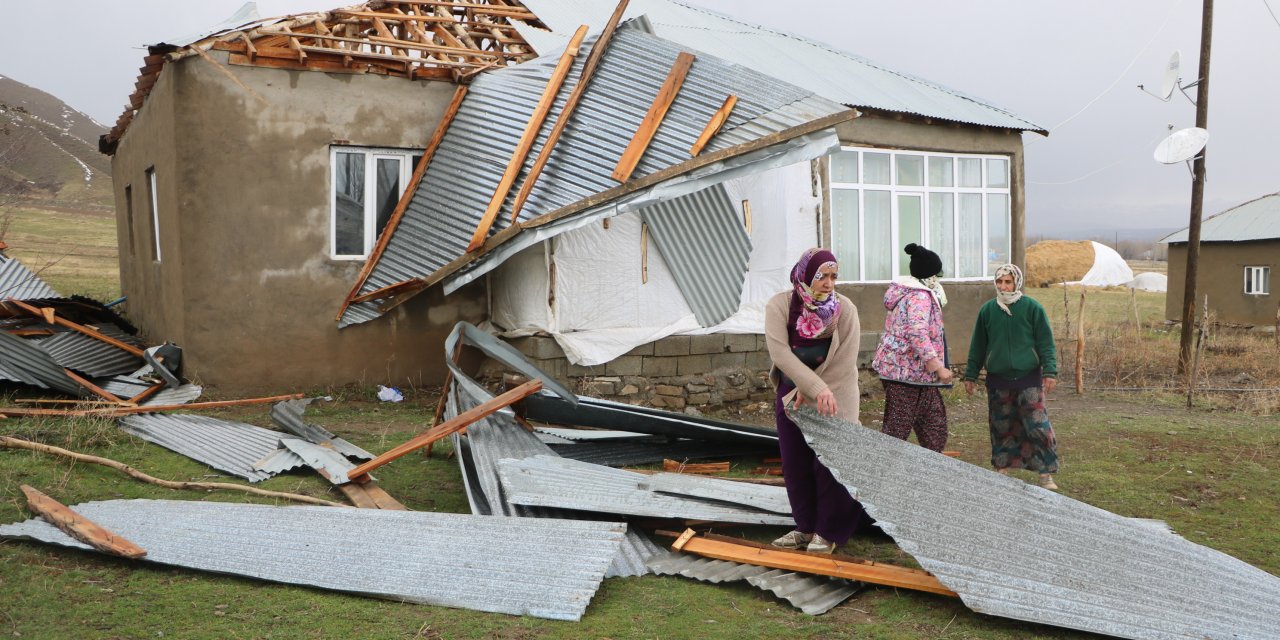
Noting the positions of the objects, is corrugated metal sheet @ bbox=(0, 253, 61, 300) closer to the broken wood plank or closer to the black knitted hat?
the broken wood plank

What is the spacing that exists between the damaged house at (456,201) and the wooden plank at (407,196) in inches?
1.0

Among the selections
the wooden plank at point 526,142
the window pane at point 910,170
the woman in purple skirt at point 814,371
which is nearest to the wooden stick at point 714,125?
the wooden plank at point 526,142

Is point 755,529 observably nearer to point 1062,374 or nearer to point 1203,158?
point 1062,374

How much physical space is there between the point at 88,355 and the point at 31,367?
1.69 meters

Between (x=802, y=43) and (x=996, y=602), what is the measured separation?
12.7 m

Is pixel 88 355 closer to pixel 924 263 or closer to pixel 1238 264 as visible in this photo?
pixel 924 263

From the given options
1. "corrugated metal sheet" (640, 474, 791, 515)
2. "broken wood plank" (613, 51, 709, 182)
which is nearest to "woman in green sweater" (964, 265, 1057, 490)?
"corrugated metal sheet" (640, 474, 791, 515)

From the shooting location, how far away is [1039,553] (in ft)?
13.9

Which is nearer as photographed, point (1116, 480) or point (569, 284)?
point (1116, 480)

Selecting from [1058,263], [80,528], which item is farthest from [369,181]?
[1058,263]

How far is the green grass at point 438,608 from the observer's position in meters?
4.02

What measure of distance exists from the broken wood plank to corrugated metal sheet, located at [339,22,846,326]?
6 centimetres

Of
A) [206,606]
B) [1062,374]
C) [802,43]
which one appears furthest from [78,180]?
[206,606]

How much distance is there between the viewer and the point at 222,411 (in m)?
9.08
